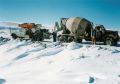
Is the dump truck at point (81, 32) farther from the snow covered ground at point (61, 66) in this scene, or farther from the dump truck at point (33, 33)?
the snow covered ground at point (61, 66)

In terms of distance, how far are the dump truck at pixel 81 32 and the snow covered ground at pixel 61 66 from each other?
30.2ft

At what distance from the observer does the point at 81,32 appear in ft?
103

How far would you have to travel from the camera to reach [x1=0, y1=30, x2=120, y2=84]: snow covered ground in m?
12.9

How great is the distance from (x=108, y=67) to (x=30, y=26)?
23.9 metres

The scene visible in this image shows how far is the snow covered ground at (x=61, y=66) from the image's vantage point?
A: 12898 mm

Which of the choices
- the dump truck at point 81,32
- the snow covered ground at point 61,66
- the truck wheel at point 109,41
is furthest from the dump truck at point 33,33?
the snow covered ground at point 61,66

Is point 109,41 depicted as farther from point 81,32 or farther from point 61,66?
point 61,66

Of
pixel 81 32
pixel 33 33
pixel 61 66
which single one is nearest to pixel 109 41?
pixel 81 32

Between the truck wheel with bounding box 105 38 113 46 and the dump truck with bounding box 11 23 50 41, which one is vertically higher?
the dump truck with bounding box 11 23 50 41

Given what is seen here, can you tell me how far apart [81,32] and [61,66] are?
53.7 feet

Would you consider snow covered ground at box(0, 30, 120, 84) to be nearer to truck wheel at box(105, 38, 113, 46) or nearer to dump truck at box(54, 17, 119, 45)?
truck wheel at box(105, 38, 113, 46)

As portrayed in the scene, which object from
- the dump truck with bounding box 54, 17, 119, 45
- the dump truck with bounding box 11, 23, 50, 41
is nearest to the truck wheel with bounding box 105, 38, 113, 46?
the dump truck with bounding box 54, 17, 119, 45

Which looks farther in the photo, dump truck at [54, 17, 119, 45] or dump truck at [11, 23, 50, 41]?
dump truck at [11, 23, 50, 41]

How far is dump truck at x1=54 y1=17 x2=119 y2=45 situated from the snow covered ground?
9215mm
